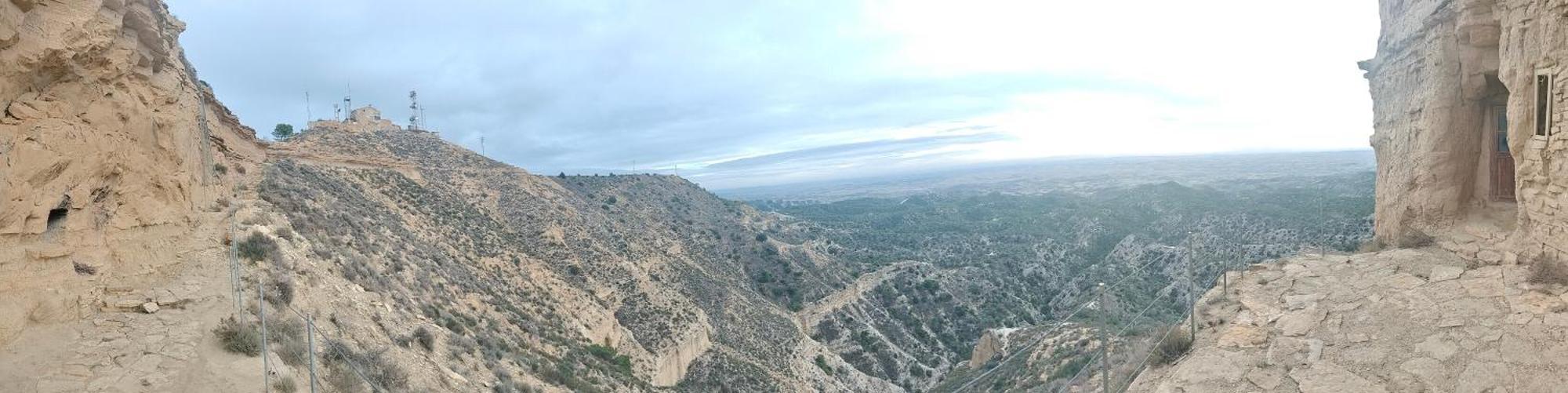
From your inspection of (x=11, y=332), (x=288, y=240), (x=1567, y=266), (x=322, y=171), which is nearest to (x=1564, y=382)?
(x=1567, y=266)

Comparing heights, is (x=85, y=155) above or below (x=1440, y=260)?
above

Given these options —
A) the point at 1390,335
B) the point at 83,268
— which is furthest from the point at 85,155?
the point at 1390,335

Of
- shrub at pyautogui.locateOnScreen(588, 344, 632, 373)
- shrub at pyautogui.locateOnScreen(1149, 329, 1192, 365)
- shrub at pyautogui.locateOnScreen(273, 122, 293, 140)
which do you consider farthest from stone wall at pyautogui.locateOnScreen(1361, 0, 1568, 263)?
shrub at pyautogui.locateOnScreen(273, 122, 293, 140)

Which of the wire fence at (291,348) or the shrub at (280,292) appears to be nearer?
the wire fence at (291,348)

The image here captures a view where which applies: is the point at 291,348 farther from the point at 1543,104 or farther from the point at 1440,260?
the point at 1440,260

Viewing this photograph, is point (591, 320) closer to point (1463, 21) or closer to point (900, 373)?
point (900, 373)

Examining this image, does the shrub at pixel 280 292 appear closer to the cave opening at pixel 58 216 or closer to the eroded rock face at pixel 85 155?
the eroded rock face at pixel 85 155

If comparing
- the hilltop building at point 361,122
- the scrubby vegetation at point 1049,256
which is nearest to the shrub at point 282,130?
the hilltop building at point 361,122
